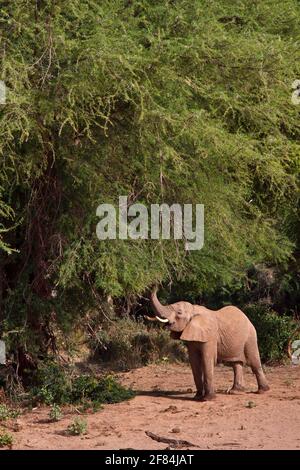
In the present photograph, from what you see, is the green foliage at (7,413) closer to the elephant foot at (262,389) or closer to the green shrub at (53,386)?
the green shrub at (53,386)

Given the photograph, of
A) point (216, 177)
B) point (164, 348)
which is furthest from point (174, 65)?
point (164, 348)

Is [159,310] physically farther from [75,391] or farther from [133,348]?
[133,348]

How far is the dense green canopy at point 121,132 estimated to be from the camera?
11422 millimetres

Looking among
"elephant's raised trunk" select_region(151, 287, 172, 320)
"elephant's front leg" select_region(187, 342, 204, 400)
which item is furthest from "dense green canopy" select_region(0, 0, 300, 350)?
"elephant's front leg" select_region(187, 342, 204, 400)

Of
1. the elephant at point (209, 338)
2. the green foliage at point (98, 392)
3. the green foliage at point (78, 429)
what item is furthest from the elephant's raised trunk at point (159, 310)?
the green foliage at point (78, 429)

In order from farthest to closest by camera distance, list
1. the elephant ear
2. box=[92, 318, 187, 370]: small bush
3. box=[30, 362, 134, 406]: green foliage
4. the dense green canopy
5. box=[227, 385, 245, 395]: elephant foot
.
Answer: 1. box=[92, 318, 187, 370]: small bush
2. box=[227, 385, 245, 395]: elephant foot
3. box=[30, 362, 134, 406]: green foliage
4. the elephant ear
5. the dense green canopy

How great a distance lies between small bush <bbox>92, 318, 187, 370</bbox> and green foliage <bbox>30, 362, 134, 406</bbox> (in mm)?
3827

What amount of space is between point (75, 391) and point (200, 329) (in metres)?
1.70

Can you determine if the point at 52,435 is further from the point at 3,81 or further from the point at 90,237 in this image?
the point at 3,81

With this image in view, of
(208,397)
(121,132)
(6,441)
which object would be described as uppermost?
(121,132)

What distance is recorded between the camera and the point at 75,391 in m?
12.4

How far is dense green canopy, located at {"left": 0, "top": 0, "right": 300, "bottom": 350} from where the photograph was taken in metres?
11.4

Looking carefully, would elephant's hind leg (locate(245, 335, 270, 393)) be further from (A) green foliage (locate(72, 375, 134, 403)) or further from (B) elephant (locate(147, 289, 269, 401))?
(A) green foliage (locate(72, 375, 134, 403))

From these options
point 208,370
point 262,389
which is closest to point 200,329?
point 208,370
